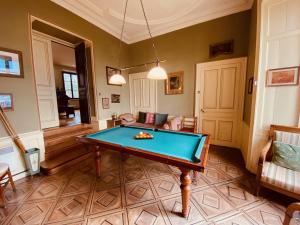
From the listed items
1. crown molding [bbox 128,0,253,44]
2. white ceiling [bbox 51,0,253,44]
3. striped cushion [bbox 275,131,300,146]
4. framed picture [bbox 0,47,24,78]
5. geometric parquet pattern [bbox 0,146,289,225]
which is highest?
white ceiling [bbox 51,0,253,44]

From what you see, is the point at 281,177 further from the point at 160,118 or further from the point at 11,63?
the point at 11,63

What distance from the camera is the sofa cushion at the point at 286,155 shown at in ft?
5.76

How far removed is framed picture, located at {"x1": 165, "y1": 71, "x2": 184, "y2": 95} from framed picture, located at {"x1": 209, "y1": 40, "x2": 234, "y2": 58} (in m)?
0.98

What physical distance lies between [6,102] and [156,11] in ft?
12.5

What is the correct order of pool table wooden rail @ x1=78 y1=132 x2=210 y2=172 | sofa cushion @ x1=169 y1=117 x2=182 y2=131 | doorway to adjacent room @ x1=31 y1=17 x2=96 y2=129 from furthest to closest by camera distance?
doorway to adjacent room @ x1=31 y1=17 x2=96 y2=129 → sofa cushion @ x1=169 y1=117 x2=182 y2=131 → pool table wooden rail @ x1=78 y1=132 x2=210 y2=172

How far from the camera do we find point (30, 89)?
2.52m

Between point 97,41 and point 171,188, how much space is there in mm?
4267

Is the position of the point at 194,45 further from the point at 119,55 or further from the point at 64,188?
the point at 64,188

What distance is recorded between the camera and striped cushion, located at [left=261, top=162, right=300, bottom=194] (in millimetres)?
1563

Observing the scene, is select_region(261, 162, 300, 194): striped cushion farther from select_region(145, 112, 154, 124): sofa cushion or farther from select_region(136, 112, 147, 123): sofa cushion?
select_region(136, 112, 147, 123): sofa cushion

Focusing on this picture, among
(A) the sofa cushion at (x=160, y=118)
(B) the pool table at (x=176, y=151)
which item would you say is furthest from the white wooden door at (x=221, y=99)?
(B) the pool table at (x=176, y=151)

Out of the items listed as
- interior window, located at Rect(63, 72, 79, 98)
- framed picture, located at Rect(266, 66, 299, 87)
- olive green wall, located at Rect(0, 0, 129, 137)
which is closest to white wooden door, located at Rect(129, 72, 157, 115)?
olive green wall, located at Rect(0, 0, 129, 137)

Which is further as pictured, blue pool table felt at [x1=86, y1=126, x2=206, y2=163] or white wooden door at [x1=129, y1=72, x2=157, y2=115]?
white wooden door at [x1=129, y1=72, x2=157, y2=115]

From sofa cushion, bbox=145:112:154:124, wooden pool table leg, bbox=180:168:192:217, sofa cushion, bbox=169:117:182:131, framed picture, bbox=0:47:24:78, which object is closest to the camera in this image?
wooden pool table leg, bbox=180:168:192:217
